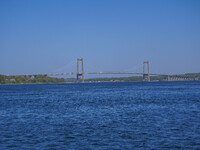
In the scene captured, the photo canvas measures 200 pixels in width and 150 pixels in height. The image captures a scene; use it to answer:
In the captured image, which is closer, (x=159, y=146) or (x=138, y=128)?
(x=159, y=146)

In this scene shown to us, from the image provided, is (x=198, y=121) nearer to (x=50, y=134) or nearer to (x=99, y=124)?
(x=99, y=124)

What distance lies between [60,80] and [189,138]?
135479 mm

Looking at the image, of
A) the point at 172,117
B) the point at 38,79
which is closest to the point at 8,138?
the point at 172,117

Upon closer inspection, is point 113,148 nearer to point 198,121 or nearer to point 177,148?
point 177,148

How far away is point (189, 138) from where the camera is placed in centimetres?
1041

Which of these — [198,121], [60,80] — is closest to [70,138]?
[198,121]

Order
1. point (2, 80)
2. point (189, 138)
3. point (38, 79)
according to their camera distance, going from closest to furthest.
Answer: point (189, 138) < point (2, 80) < point (38, 79)

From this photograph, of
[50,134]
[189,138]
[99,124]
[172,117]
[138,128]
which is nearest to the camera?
[189,138]

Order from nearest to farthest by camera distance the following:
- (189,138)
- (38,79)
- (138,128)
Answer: (189,138)
(138,128)
(38,79)

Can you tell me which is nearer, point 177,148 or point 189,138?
point 177,148

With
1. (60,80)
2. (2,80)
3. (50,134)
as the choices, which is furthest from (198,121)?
(60,80)

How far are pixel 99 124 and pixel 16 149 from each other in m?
4.74

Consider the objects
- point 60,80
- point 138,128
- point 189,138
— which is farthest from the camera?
point 60,80

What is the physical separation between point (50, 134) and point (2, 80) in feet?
369
